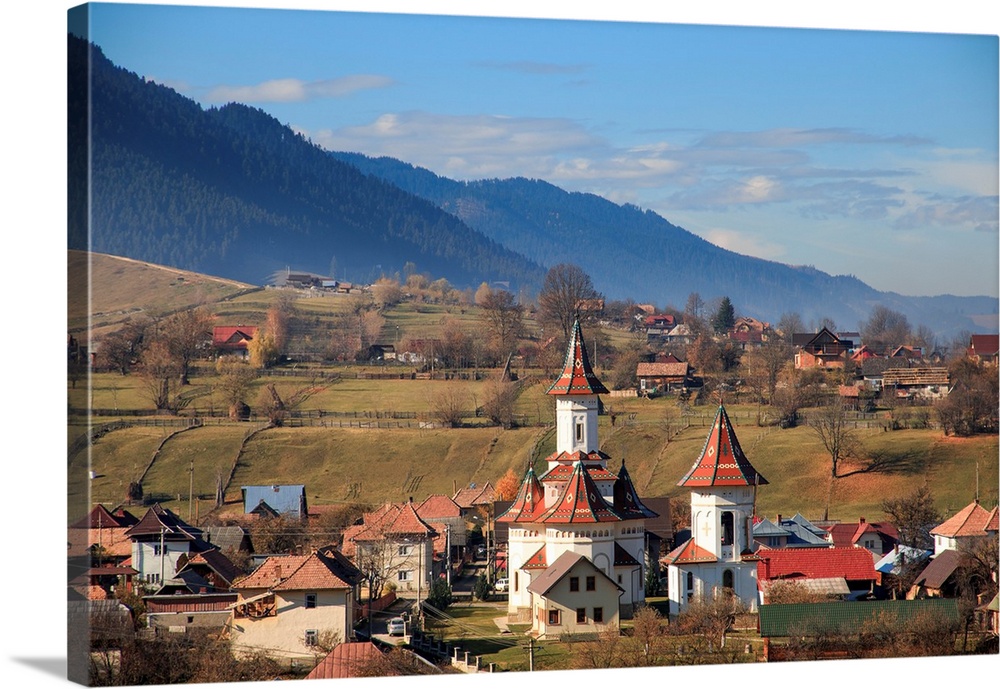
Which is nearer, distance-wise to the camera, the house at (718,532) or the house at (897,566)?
the house at (718,532)

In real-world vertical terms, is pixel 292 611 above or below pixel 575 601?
above

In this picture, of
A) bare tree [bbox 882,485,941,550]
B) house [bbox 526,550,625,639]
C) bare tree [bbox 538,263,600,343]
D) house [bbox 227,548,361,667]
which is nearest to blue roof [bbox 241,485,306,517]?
bare tree [bbox 882,485,941,550]

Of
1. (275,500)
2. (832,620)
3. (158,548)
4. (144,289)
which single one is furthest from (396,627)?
(144,289)

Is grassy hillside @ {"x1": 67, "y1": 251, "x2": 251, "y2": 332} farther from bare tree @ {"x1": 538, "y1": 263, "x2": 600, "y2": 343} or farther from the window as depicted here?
the window

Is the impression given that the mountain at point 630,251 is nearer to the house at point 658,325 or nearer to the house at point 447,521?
the house at point 658,325

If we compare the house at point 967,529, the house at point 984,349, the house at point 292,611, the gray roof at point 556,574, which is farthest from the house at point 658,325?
the house at point 292,611

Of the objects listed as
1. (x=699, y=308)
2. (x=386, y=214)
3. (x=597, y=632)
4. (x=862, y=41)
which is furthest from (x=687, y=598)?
(x=386, y=214)

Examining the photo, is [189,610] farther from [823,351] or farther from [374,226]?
[374,226]
